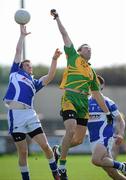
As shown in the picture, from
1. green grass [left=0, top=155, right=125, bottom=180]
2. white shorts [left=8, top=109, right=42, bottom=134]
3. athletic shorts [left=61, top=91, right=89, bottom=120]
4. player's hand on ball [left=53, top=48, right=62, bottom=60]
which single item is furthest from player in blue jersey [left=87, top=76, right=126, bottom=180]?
green grass [left=0, top=155, right=125, bottom=180]

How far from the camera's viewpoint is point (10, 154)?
3331 cm

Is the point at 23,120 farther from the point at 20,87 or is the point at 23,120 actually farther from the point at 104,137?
the point at 104,137

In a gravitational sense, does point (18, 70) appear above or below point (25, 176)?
above

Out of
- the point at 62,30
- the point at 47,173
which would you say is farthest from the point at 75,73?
the point at 47,173

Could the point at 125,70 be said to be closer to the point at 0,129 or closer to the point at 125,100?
the point at 125,100

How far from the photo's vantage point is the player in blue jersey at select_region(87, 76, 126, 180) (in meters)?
15.6

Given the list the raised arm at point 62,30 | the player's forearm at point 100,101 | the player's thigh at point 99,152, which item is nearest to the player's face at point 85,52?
the raised arm at point 62,30

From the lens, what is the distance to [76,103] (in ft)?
51.8

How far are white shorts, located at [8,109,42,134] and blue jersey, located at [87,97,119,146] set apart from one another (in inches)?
45.4

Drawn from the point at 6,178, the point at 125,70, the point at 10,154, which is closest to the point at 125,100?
the point at 125,70

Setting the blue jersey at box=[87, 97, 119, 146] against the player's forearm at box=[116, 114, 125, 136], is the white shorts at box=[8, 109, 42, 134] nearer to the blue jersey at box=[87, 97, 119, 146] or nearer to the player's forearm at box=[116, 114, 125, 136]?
the blue jersey at box=[87, 97, 119, 146]

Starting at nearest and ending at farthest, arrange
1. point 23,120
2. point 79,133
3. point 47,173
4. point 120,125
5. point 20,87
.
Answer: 1. point 23,120
2. point 20,87
3. point 79,133
4. point 120,125
5. point 47,173

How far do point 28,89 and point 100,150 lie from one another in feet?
5.52

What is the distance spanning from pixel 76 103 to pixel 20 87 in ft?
3.42
